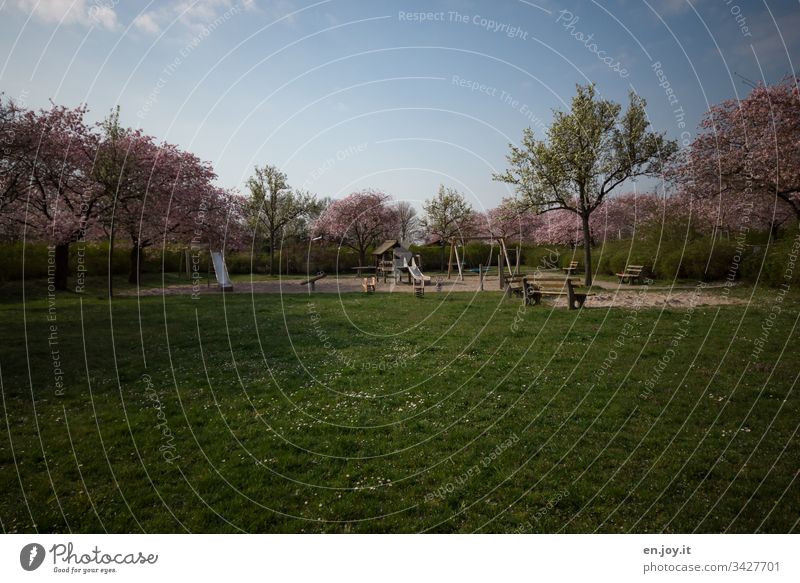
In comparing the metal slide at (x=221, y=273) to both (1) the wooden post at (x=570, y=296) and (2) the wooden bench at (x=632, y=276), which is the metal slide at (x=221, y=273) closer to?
(1) the wooden post at (x=570, y=296)

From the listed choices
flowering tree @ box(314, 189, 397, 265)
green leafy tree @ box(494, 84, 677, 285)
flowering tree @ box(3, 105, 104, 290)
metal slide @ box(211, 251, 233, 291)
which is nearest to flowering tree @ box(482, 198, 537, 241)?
green leafy tree @ box(494, 84, 677, 285)

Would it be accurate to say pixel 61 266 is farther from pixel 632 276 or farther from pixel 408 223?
pixel 408 223

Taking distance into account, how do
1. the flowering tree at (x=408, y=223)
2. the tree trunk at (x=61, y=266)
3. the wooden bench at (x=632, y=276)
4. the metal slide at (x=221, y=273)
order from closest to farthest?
1. the tree trunk at (x=61, y=266)
2. the wooden bench at (x=632, y=276)
3. the metal slide at (x=221, y=273)
4. the flowering tree at (x=408, y=223)

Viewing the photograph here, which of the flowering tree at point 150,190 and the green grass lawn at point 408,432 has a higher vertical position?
the flowering tree at point 150,190

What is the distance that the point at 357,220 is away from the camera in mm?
51062

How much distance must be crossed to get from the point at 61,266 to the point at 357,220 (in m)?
31.7

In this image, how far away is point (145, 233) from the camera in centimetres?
2827

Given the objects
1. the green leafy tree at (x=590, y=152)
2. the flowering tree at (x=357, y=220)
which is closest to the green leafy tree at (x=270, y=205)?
the flowering tree at (x=357, y=220)

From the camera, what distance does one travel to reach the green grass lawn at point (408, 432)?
443 centimetres

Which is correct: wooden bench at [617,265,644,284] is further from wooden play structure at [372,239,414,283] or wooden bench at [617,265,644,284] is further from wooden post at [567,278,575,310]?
wooden play structure at [372,239,414,283]

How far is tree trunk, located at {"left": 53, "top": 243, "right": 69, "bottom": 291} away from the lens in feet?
78.0

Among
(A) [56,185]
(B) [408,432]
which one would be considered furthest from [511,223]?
(B) [408,432]

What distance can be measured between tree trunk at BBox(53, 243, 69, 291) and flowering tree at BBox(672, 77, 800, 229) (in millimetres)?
36296

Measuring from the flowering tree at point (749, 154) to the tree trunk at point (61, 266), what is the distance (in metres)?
36.3
